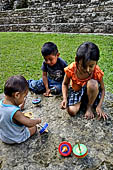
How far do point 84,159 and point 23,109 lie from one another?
1.15 metres

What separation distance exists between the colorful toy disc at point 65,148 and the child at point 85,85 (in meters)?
0.52

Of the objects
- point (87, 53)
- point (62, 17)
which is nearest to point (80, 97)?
point (87, 53)

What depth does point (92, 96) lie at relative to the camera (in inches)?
80.5

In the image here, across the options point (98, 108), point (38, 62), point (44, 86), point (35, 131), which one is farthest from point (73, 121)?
point (38, 62)

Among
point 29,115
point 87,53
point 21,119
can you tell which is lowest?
point 29,115

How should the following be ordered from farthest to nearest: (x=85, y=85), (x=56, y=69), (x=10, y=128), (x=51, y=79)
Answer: (x=51, y=79) < (x=56, y=69) < (x=85, y=85) < (x=10, y=128)

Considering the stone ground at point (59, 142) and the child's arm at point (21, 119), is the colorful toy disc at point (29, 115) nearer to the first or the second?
the stone ground at point (59, 142)

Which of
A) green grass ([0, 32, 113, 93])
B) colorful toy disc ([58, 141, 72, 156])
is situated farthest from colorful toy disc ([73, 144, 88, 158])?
green grass ([0, 32, 113, 93])

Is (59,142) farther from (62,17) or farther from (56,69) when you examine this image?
(62,17)

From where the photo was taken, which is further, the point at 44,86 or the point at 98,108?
the point at 44,86

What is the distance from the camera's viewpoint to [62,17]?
866 centimetres

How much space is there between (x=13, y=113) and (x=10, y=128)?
178mm

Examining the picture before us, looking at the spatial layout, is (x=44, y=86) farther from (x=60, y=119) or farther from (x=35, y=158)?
(x=35, y=158)

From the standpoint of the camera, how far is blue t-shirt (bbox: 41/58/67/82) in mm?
2686
